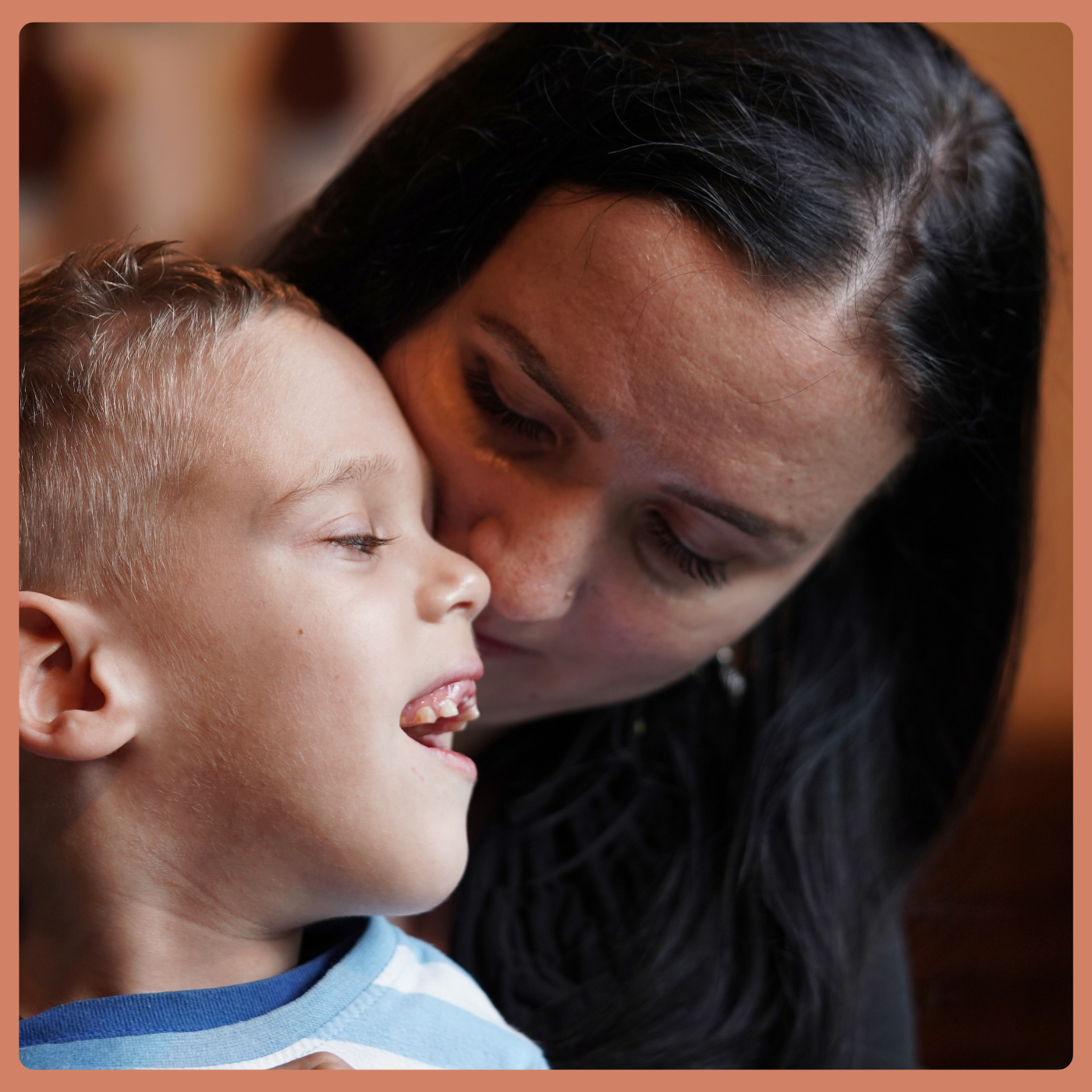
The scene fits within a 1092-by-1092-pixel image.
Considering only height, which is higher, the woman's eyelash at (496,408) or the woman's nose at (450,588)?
the woman's eyelash at (496,408)

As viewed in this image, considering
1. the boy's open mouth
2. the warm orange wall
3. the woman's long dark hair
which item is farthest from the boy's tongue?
the warm orange wall

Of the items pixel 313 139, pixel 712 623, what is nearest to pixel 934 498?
pixel 712 623

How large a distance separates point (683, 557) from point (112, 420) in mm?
541

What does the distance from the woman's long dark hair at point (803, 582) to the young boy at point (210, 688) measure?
26cm

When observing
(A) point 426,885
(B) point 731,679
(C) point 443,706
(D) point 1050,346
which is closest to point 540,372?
(C) point 443,706

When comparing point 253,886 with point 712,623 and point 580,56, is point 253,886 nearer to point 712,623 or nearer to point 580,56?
point 712,623

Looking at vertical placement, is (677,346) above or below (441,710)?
above

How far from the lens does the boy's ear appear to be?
2.53ft

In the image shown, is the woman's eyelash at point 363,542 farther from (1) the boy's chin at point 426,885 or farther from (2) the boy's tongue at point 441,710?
(1) the boy's chin at point 426,885

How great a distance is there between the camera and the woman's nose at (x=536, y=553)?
927 mm

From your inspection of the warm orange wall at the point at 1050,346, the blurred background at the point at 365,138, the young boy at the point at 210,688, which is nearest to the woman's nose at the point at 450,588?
the young boy at the point at 210,688

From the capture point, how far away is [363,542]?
0.87 metres

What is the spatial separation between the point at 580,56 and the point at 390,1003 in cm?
94

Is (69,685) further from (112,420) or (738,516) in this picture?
(738,516)
